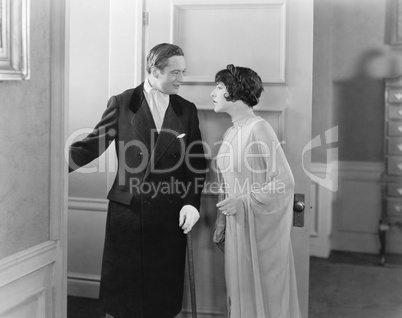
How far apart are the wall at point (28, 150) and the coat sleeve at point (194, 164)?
556mm

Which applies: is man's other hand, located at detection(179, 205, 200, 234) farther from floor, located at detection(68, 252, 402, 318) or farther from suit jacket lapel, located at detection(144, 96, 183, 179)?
floor, located at detection(68, 252, 402, 318)

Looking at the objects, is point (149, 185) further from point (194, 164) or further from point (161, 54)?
point (161, 54)

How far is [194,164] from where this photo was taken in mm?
2178

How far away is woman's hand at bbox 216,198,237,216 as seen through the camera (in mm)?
2086

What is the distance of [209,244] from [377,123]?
2.71 meters

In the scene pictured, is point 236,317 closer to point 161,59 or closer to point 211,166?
point 211,166

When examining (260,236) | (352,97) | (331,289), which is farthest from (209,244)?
(352,97)

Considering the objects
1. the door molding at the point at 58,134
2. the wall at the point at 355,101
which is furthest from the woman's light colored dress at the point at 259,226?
the wall at the point at 355,101

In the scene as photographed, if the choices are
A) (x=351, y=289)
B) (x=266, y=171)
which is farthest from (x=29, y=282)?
(x=351, y=289)

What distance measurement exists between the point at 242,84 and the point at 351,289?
2270 millimetres

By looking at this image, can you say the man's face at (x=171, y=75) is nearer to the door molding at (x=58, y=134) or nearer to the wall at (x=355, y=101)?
the door molding at (x=58, y=134)

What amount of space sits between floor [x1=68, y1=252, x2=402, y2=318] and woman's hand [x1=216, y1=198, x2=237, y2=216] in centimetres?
95

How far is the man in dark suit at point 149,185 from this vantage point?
2.15 metres

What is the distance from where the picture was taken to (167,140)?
84.6 inches
